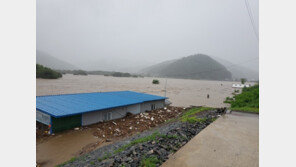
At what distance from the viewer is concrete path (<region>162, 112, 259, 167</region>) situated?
174 inches

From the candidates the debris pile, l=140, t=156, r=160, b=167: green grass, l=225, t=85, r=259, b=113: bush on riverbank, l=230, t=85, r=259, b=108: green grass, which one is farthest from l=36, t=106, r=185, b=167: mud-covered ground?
l=230, t=85, r=259, b=108: green grass

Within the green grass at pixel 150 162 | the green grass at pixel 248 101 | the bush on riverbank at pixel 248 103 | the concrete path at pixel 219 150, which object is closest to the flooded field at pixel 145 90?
the green grass at pixel 248 101

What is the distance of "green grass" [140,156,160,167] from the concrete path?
26 cm

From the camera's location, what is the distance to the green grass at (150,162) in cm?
410

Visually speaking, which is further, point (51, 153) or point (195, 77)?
point (195, 77)

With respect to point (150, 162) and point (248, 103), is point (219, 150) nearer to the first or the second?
point (150, 162)

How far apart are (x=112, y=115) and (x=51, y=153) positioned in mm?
5642

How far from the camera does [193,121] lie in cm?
897

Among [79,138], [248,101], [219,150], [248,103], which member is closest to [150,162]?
[219,150]

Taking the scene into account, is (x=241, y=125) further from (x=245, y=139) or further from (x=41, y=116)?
(x=41, y=116)

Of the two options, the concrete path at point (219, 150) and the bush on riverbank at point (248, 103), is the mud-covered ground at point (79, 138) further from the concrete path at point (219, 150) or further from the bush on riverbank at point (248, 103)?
the bush on riverbank at point (248, 103)

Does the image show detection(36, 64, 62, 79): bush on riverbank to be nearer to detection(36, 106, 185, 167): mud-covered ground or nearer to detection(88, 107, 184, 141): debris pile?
detection(36, 106, 185, 167): mud-covered ground

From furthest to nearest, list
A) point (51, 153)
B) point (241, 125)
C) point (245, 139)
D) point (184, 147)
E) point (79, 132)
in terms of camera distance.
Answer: point (79, 132) < point (241, 125) < point (51, 153) < point (245, 139) < point (184, 147)

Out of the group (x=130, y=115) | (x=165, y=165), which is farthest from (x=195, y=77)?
(x=165, y=165)
